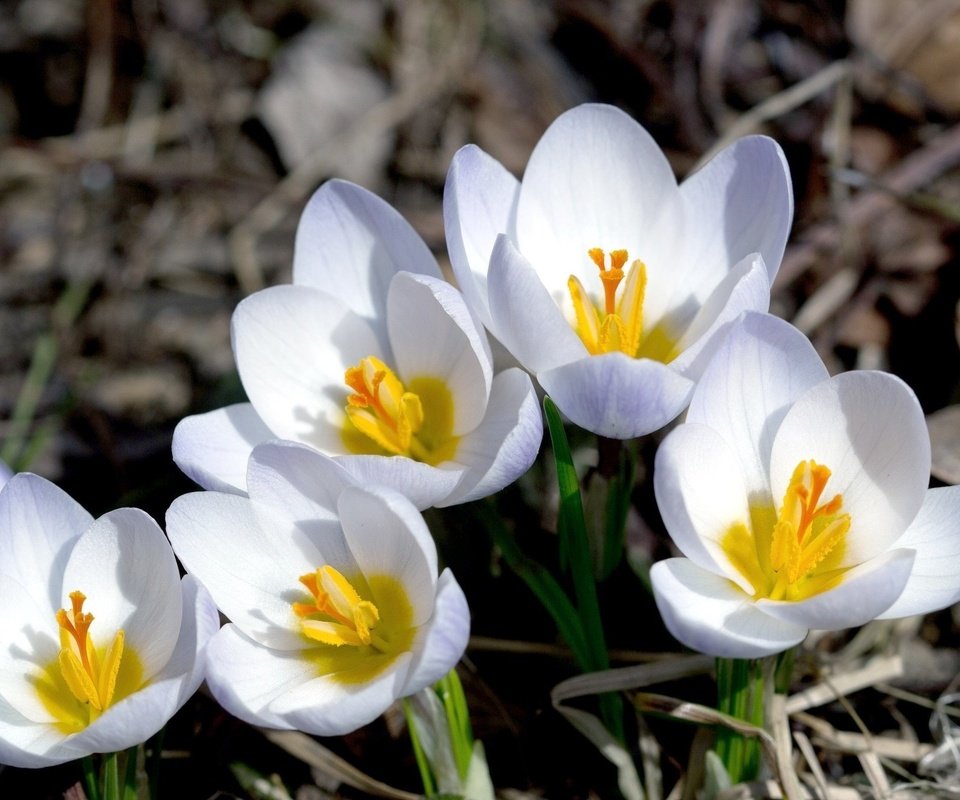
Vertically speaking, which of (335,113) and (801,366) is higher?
(335,113)

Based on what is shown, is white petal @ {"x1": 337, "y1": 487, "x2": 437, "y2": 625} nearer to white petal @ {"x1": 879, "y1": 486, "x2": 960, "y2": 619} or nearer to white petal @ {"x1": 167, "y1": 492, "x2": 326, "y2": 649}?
white petal @ {"x1": 167, "y1": 492, "x2": 326, "y2": 649}

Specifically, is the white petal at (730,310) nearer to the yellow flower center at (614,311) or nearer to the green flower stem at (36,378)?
the yellow flower center at (614,311)

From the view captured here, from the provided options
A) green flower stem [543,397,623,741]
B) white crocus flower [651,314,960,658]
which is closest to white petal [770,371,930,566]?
white crocus flower [651,314,960,658]

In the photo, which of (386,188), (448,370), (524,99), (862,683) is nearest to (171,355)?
(386,188)

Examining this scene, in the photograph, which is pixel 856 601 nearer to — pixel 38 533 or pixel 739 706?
pixel 739 706

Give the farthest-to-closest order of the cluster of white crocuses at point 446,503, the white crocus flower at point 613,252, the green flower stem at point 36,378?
the green flower stem at point 36,378 → the white crocus flower at point 613,252 → the cluster of white crocuses at point 446,503

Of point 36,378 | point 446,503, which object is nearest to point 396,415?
point 446,503

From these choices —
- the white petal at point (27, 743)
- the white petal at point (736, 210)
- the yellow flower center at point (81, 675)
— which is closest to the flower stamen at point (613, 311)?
the white petal at point (736, 210)

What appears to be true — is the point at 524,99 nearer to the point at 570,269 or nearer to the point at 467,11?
the point at 467,11
